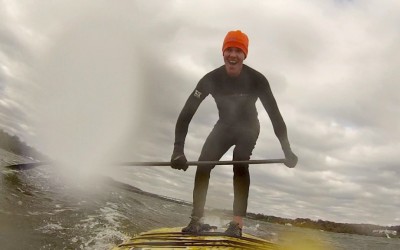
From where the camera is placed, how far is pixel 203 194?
6148 millimetres

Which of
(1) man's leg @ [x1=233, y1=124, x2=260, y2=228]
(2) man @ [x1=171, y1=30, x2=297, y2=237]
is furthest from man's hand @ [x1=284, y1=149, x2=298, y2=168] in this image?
(1) man's leg @ [x1=233, y1=124, x2=260, y2=228]

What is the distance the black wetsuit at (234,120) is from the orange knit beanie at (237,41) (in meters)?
0.42

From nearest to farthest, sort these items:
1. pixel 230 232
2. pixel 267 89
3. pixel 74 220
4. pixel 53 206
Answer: pixel 230 232
pixel 267 89
pixel 74 220
pixel 53 206

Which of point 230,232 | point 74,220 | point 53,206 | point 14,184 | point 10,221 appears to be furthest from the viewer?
point 14,184

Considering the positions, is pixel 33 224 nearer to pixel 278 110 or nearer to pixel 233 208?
pixel 233 208

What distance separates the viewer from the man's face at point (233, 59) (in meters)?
5.86

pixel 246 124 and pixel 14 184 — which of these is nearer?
pixel 246 124

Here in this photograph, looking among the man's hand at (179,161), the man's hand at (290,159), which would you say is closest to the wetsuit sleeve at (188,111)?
the man's hand at (179,161)

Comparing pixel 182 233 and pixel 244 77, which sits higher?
pixel 244 77

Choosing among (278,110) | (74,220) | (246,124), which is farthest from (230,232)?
(74,220)

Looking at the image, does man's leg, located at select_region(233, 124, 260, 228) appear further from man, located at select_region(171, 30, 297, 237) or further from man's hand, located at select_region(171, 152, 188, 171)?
man's hand, located at select_region(171, 152, 188, 171)

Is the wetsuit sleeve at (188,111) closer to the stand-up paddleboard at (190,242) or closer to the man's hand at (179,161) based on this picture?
the man's hand at (179,161)

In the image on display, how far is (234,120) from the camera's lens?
244 inches

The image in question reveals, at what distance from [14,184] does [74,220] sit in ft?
19.3
